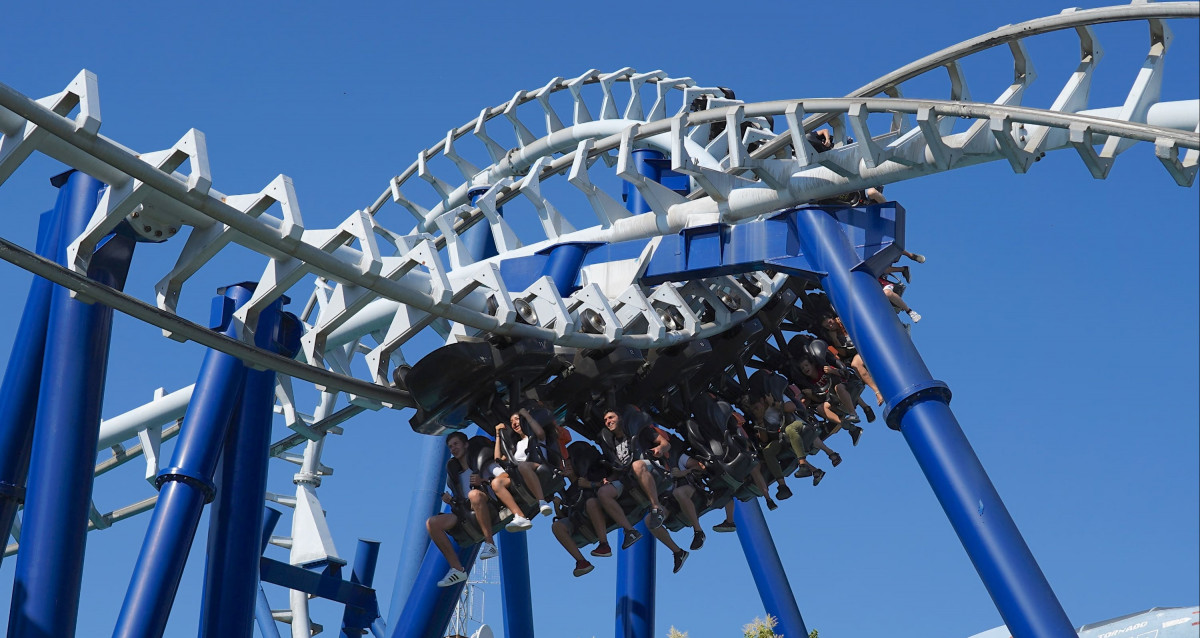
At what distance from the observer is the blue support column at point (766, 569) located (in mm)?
14609

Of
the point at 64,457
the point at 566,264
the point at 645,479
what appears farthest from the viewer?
the point at 566,264

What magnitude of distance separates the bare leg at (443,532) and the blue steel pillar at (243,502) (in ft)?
5.14

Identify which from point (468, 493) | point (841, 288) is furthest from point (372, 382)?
point (841, 288)

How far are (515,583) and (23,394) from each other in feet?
15.7

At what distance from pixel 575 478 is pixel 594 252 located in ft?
6.30

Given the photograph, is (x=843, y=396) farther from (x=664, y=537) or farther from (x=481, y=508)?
(x=481, y=508)

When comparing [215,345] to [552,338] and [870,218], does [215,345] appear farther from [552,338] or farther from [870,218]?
[870,218]

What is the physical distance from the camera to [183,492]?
1148 centimetres

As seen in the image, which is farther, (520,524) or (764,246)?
(764,246)

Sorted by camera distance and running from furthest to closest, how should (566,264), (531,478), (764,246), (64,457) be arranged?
(566,264), (764,246), (531,478), (64,457)

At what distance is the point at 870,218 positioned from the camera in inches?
438

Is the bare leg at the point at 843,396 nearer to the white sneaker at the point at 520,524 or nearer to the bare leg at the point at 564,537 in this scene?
the bare leg at the point at 564,537

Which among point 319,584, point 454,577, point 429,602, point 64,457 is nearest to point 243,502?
point 429,602

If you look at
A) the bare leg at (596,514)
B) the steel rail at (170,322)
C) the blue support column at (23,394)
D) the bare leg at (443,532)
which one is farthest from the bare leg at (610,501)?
the blue support column at (23,394)
